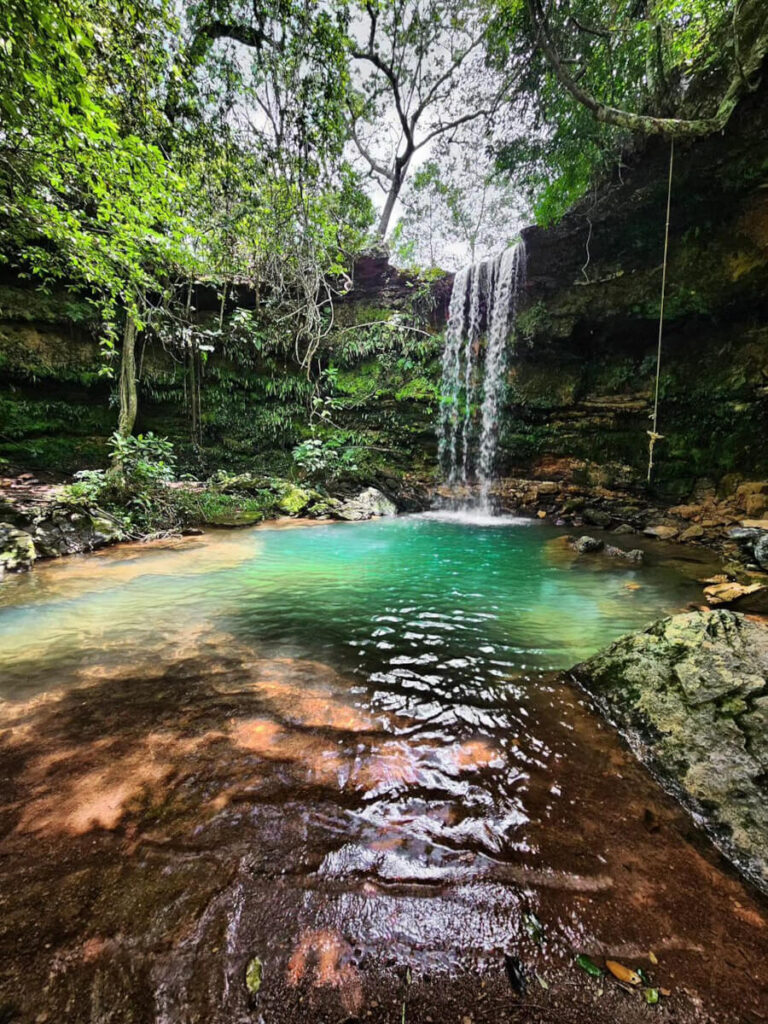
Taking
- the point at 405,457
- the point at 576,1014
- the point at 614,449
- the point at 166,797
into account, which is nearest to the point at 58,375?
the point at 405,457

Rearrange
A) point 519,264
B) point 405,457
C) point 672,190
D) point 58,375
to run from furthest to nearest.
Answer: point 405,457 < point 519,264 < point 58,375 < point 672,190

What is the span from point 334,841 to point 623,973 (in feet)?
3.14

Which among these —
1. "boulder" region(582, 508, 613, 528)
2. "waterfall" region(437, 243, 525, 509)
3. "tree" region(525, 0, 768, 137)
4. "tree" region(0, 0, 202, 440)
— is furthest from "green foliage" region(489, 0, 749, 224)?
"boulder" region(582, 508, 613, 528)

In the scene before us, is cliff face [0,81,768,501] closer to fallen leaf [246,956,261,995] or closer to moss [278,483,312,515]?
moss [278,483,312,515]

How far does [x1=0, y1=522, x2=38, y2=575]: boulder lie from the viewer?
5216 mm

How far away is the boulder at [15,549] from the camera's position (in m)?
5.22

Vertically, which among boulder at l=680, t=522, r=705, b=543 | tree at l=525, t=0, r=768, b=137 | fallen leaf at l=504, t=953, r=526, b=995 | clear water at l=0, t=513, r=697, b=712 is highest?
tree at l=525, t=0, r=768, b=137

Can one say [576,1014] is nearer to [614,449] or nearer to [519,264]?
[614,449]

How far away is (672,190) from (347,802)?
Answer: 41.2 ft

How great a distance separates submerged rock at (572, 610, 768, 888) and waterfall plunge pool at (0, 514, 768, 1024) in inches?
5.5

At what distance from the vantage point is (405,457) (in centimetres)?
1288

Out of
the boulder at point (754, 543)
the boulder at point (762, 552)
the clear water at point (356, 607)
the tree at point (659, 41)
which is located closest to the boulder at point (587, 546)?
the clear water at point (356, 607)

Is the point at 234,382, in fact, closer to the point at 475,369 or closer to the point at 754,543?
the point at 475,369

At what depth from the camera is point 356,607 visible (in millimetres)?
4188
